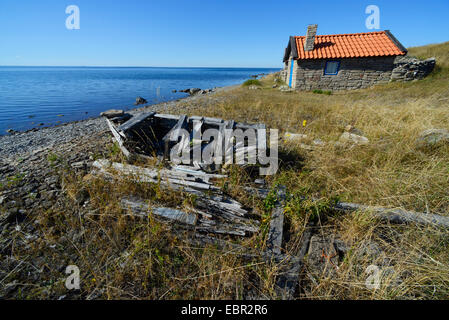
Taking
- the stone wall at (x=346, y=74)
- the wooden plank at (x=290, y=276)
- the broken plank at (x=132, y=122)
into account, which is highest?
the stone wall at (x=346, y=74)

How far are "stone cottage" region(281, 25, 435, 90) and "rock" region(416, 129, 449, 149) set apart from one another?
44.9 feet

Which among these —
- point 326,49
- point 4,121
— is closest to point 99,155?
point 4,121

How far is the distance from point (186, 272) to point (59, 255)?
6.15ft

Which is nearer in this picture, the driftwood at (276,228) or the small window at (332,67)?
the driftwood at (276,228)

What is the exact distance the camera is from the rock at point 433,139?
15.4 feet

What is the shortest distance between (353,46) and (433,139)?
16012mm

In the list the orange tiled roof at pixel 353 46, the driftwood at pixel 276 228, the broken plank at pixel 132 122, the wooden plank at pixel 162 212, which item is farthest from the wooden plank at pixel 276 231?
the orange tiled roof at pixel 353 46

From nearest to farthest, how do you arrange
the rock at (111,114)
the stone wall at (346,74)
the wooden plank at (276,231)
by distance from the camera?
1. the wooden plank at (276,231)
2. the rock at (111,114)
3. the stone wall at (346,74)

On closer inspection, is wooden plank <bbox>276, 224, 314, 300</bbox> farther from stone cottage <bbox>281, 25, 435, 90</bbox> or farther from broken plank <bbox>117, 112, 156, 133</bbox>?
stone cottage <bbox>281, 25, 435, 90</bbox>

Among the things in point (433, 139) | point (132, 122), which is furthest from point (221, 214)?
point (433, 139)

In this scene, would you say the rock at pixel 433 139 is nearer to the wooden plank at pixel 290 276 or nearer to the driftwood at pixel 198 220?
the wooden plank at pixel 290 276

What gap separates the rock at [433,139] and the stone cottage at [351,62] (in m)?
13.7

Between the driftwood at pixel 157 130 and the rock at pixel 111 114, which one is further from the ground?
the rock at pixel 111 114

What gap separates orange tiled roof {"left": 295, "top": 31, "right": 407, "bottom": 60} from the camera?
1524 cm
